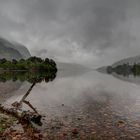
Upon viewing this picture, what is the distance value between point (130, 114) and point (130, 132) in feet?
25.0

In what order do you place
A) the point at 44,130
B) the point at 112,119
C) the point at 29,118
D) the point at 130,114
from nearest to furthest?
1. the point at 44,130
2. the point at 29,118
3. the point at 112,119
4. the point at 130,114

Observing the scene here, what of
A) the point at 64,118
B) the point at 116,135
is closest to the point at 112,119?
the point at 64,118

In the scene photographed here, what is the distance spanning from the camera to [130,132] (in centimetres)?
1945

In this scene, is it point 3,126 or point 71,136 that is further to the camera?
point 3,126

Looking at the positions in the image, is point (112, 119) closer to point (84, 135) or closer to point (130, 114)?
point (130, 114)

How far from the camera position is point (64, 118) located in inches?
972

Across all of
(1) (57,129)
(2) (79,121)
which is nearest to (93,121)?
(2) (79,121)

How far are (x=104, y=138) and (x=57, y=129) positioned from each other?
3.72 meters

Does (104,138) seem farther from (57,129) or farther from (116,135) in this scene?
(57,129)

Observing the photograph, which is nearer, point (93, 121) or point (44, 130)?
point (44, 130)

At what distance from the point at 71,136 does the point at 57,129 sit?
6.95ft

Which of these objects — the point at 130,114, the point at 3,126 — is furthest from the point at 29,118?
the point at 130,114

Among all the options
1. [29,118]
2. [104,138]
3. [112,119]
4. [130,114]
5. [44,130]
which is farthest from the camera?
[130,114]

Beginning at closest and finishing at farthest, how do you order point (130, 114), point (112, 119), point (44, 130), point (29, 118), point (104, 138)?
point (104, 138) < point (44, 130) < point (29, 118) < point (112, 119) < point (130, 114)
